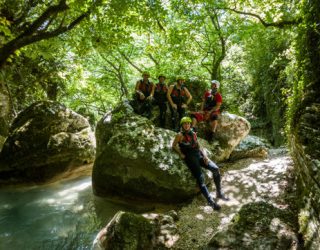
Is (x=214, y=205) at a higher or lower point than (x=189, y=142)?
lower

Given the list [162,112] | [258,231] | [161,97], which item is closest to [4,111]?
[162,112]

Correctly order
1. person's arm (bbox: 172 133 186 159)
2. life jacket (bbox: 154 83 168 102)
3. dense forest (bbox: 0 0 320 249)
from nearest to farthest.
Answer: dense forest (bbox: 0 0 320 249) → person's arm (bbox: 172 133 186 159) → life jacket (bbox: 154 83 168 102)

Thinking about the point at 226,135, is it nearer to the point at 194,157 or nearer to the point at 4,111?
the point at 194,157

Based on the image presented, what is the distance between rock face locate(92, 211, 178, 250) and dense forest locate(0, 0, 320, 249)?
2.85m

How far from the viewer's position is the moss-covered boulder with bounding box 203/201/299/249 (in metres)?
4.93

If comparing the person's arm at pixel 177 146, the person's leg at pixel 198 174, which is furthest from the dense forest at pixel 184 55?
the person's arm at pixel 177 146

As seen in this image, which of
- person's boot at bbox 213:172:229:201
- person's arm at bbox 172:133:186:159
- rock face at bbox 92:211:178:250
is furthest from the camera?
person's arm at bbox 172:133:186:159

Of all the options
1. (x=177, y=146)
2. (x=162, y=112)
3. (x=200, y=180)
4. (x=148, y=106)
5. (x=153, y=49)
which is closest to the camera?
(x=200, y=180)

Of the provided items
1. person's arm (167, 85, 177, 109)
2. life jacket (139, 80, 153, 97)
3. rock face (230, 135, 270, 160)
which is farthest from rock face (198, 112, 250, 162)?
life jacket (139, 80, 153, 97)

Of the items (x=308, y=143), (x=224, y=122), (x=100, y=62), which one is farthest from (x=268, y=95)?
(x=308, y=143)

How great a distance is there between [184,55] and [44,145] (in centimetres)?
851

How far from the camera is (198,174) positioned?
25.6ft

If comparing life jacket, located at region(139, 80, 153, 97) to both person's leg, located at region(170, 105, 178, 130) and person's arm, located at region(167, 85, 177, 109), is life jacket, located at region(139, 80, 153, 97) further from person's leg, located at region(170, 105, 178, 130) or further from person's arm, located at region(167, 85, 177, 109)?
person's leg, located at region(170, 105, 178, 130)

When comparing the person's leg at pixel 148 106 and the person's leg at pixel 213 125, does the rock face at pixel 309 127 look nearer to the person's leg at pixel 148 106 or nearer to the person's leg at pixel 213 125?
the person's leg at pixel 213 125
